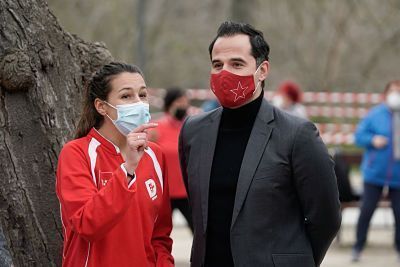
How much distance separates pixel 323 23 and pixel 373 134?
2013 centimetres

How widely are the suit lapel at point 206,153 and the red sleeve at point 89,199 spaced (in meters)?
0.44

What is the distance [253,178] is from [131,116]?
606 mm

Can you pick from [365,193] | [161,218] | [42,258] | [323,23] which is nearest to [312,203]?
[161,218]

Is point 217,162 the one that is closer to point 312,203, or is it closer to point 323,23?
point 312,203

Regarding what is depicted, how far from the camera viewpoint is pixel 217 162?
4625mm

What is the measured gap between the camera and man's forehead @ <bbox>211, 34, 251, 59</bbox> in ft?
15.1

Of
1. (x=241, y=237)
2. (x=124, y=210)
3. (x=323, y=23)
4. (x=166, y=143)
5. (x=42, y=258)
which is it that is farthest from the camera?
(x=323, y=23)

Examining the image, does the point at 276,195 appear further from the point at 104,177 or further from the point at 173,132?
the point at 173,132

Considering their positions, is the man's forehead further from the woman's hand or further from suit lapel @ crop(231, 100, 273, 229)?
the woman's hand

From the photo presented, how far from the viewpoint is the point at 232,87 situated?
4574 millimetres

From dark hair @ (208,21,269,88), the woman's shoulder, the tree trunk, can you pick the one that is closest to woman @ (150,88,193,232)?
the tree trunk

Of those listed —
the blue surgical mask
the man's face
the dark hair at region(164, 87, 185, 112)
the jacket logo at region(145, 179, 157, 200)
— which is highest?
the man's face

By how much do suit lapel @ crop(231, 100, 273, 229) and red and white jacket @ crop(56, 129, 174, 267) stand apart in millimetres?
373

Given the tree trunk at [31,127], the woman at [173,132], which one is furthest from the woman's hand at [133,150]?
the woman at [173,132]
